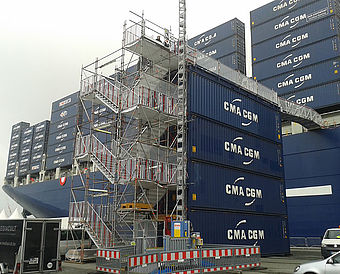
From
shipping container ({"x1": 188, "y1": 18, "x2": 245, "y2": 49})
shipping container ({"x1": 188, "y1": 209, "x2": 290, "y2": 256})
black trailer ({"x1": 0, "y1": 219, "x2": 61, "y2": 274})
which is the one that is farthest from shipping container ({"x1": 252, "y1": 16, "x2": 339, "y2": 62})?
black trailer ({"x1": 0, "y1": 219, "x2": 61, "y2": 274})

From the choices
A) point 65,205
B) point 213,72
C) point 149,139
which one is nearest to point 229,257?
point 149,139

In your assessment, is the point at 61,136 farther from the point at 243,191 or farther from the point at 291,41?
the point at 243,191

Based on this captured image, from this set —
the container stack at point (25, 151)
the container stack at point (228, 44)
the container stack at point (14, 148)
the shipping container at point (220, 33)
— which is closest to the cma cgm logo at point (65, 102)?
the container stack at point (25, 151)

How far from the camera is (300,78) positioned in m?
31.9

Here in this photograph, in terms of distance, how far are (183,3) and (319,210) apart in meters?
20.1

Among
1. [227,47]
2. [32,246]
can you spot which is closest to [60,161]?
[227,47]

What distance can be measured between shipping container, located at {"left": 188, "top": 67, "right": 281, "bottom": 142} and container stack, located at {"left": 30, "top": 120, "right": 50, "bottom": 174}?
40627mm

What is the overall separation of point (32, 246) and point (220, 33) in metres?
33.3

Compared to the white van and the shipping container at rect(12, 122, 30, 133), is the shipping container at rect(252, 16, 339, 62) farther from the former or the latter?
the shipping container at rect(12, 122, 30, 133)

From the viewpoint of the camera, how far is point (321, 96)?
98.8 ft

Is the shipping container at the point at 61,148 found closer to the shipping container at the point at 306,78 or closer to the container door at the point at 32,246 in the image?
the shipping container at the point at 306,78

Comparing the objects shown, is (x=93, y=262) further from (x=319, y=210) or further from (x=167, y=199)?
(x=319, y=210)

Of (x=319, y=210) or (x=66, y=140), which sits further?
(x=66, y=140)

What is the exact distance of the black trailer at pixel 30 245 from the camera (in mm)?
10602
